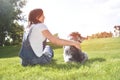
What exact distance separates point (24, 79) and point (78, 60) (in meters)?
4.67

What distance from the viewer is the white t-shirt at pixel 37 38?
9.91 metres

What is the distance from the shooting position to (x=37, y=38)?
33.2 ft

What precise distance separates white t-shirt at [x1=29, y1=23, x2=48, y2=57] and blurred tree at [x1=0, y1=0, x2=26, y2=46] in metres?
36.4

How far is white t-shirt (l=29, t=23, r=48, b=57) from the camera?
9911mm

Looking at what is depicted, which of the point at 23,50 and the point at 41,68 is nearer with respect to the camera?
the point at 41,68

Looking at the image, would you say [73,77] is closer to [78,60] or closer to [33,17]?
[33,17]

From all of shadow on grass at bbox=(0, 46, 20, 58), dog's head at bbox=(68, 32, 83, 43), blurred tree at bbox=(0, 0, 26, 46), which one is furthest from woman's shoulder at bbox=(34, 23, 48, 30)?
blurred tree at bbox=(0, 0, 26, 46)

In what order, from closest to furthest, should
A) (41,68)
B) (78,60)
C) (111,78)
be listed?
(111,78), (41,68), (78,60)

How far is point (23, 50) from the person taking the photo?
1040 centimetres

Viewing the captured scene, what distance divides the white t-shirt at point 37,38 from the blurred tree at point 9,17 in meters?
36.4

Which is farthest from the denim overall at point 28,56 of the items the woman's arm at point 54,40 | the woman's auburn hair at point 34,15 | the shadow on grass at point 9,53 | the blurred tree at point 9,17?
the blurred tree at point 9,17

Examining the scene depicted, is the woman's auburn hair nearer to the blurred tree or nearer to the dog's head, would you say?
the dog's head

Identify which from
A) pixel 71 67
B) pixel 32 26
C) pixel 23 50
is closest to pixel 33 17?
pixel 32 26

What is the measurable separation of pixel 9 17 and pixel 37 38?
37.5 m
